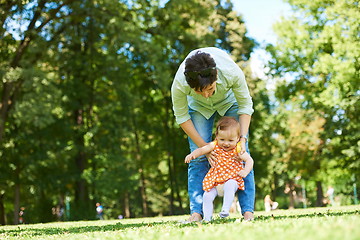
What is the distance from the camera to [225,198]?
5.49 meters

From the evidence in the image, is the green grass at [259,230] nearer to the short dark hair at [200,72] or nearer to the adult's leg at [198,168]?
the adult's leg at [198,168]

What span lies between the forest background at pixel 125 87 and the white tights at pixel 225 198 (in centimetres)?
1358

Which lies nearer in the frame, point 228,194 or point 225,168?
point 228,194

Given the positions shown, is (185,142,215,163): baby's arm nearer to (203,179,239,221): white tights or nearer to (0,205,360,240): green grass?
(203,179,239,221): white tights

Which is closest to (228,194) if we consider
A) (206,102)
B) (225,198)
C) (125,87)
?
(225,198)

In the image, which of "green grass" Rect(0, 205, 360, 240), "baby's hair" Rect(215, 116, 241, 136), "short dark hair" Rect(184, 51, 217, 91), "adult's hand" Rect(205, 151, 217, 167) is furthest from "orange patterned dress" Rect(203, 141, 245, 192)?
"short dark hair" Rect(184, 51, 217, 91)

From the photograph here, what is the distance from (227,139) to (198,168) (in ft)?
1.97

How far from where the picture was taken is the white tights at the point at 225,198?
17.8ft

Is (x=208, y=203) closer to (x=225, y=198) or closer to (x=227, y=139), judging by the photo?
(x=225, y=198)

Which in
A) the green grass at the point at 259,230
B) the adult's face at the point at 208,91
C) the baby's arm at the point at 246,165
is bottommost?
the green grass at the point at 259,230

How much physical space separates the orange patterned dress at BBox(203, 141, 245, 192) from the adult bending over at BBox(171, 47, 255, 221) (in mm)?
98

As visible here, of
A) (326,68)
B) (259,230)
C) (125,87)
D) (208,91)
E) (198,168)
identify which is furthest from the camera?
(125,87)

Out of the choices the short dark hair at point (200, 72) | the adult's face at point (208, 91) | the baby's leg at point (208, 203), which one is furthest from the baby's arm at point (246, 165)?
the short dark hair at point (200, 72)

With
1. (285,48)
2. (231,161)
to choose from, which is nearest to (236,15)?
(285,48)
